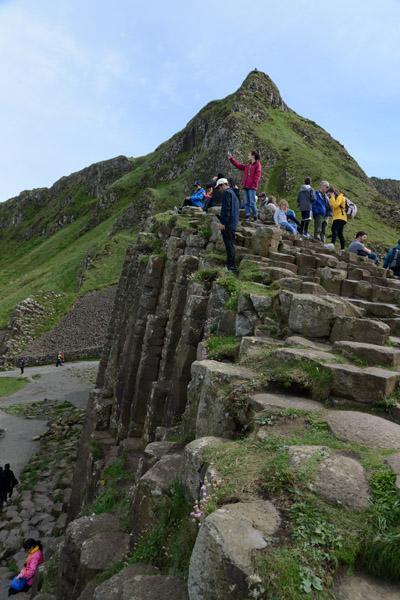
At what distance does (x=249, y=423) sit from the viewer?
5859mm

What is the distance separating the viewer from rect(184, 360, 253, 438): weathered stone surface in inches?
250

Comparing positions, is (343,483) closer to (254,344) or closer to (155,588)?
(155,588)

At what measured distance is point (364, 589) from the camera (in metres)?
3.08

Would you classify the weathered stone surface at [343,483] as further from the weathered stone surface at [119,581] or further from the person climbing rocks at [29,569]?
the person climbing rocks at [29,569]

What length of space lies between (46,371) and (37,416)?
14.3 m

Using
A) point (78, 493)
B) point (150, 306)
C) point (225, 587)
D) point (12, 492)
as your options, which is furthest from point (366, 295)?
point (12, 492)

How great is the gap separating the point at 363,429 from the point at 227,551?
273 centimetres

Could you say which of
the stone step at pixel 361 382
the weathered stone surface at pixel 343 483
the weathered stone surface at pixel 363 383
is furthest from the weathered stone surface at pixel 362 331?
the weathered stone surface at pixel 343 483

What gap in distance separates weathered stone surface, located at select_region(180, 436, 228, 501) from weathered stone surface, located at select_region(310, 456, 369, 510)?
1.44 metres

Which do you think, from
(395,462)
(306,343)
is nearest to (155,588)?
(395,462)

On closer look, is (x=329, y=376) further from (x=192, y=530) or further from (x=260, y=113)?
(x=260, y=113)

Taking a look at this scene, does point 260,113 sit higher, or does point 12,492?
point 260,113

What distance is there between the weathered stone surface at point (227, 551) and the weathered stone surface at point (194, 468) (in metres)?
1.25

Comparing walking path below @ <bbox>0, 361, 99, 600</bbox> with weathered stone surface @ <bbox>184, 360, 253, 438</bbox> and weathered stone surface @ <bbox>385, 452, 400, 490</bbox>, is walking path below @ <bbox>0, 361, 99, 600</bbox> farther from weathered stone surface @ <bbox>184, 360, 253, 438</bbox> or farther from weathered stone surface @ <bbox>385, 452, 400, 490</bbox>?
weathered stone surface @ <bbox>385, 452, 400, 490</bbox>
